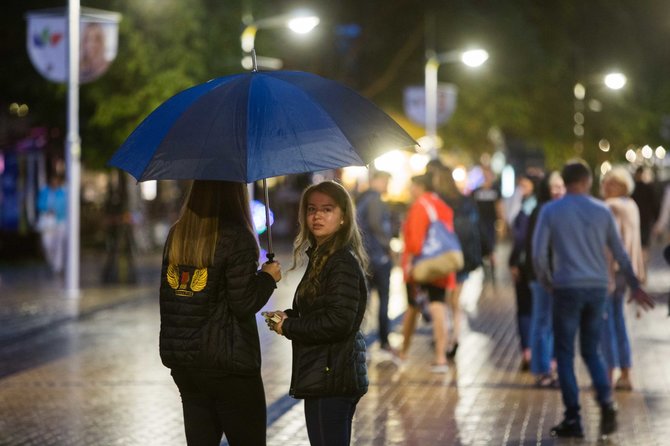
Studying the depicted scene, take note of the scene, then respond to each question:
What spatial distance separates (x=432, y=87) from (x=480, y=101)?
16.8 feet

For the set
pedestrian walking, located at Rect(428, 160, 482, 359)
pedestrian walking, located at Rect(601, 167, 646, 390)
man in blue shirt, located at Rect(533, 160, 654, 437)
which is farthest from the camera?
pedestrian walking, located at Rect(428, 160, 482, 359)

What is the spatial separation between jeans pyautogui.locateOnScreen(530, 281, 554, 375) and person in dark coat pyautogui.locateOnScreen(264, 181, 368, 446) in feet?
17.7

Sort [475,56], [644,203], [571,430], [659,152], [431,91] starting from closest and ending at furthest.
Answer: [571,430] < [644,203] < [475,56] < [431,91] < [659,152]

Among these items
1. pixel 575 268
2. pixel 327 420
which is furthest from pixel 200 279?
pixel 575 268

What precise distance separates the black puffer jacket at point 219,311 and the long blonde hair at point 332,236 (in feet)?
0.75

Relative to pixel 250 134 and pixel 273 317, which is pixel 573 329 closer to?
pixel 273 317

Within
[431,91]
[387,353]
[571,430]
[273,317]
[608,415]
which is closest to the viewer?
[273,317]

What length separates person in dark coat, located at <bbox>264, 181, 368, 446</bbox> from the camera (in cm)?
559

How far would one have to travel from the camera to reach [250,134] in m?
5.58

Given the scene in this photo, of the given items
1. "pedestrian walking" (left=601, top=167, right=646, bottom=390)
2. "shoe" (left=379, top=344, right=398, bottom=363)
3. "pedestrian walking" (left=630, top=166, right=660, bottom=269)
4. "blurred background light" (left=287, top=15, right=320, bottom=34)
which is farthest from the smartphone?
"blurred background light" (left=287, top=15, right=320, bottom=34)

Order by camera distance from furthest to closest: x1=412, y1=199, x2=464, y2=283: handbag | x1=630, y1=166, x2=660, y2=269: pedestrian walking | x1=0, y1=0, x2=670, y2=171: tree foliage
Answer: x1=0, y1=0, x2=670, y2=171: tree foliage, x1=630, y1=166, x2=660, y2=269: pedestrian walking, x1=412, y1=199, x2=464, y2=283: handbag

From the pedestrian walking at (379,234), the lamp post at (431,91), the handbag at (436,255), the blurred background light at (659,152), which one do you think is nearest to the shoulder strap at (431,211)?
the handbag at (436,255)

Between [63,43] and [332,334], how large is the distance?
1546cm

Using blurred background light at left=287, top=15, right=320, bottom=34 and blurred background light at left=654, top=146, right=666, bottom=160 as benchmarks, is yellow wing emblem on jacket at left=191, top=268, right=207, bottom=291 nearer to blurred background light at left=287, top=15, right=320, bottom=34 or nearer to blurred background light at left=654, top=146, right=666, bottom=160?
blurred background light at left=287, top=15, right=320, bottom=34
